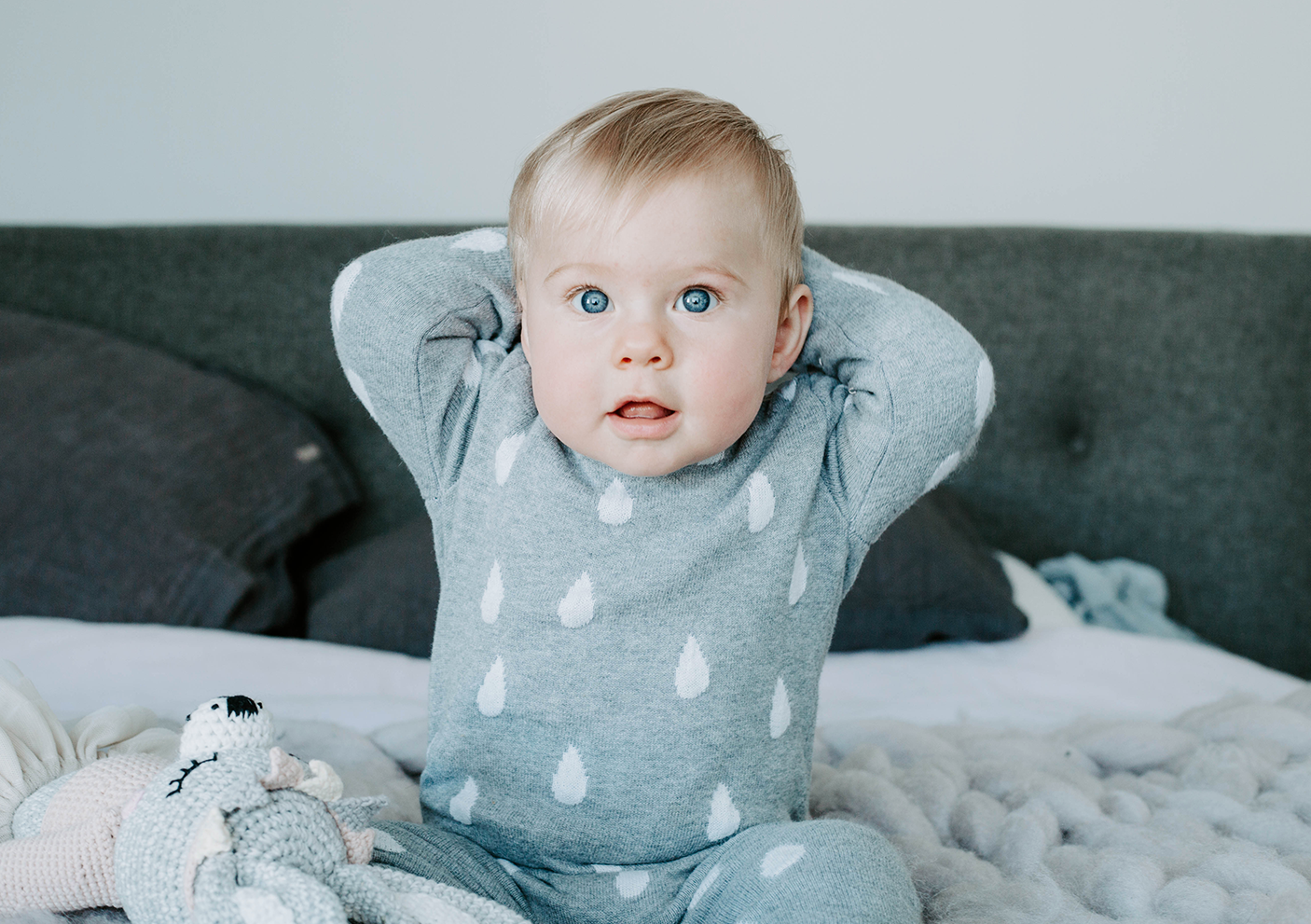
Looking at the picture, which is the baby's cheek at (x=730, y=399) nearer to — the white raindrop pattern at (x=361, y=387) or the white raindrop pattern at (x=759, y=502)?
the white raindrop pattern at (x=759, y=502)

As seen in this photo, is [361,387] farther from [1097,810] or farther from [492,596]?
[1097,810]

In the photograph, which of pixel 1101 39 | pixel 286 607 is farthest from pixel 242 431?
pixel 1101 39

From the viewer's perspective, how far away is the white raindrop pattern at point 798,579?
76cm

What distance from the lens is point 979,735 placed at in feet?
3.32

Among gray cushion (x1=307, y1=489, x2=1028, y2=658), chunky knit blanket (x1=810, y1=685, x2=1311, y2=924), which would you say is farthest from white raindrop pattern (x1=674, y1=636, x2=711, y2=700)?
gray cushion (x1=307, y1=489, x2=1028, y2=658)

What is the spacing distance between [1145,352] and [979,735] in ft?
2.59

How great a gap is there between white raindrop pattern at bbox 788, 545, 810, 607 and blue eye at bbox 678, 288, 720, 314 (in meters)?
0.19

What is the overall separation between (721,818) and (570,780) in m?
0.10

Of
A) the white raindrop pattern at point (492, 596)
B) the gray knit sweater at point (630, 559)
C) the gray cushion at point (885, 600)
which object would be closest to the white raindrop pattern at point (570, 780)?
the gray knit sweater at point (630, 559)

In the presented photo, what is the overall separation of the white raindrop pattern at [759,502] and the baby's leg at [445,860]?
0.29 meters

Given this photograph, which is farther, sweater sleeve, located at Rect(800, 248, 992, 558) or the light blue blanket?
the light blue blanket

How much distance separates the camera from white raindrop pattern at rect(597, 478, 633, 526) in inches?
29.1

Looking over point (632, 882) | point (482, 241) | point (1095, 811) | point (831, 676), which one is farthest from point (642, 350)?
point (831, 676)

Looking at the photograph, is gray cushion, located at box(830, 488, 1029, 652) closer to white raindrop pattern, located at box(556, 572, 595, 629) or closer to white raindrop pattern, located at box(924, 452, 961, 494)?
white raindrop pattern, located at box(924, 452, 961, 494)
